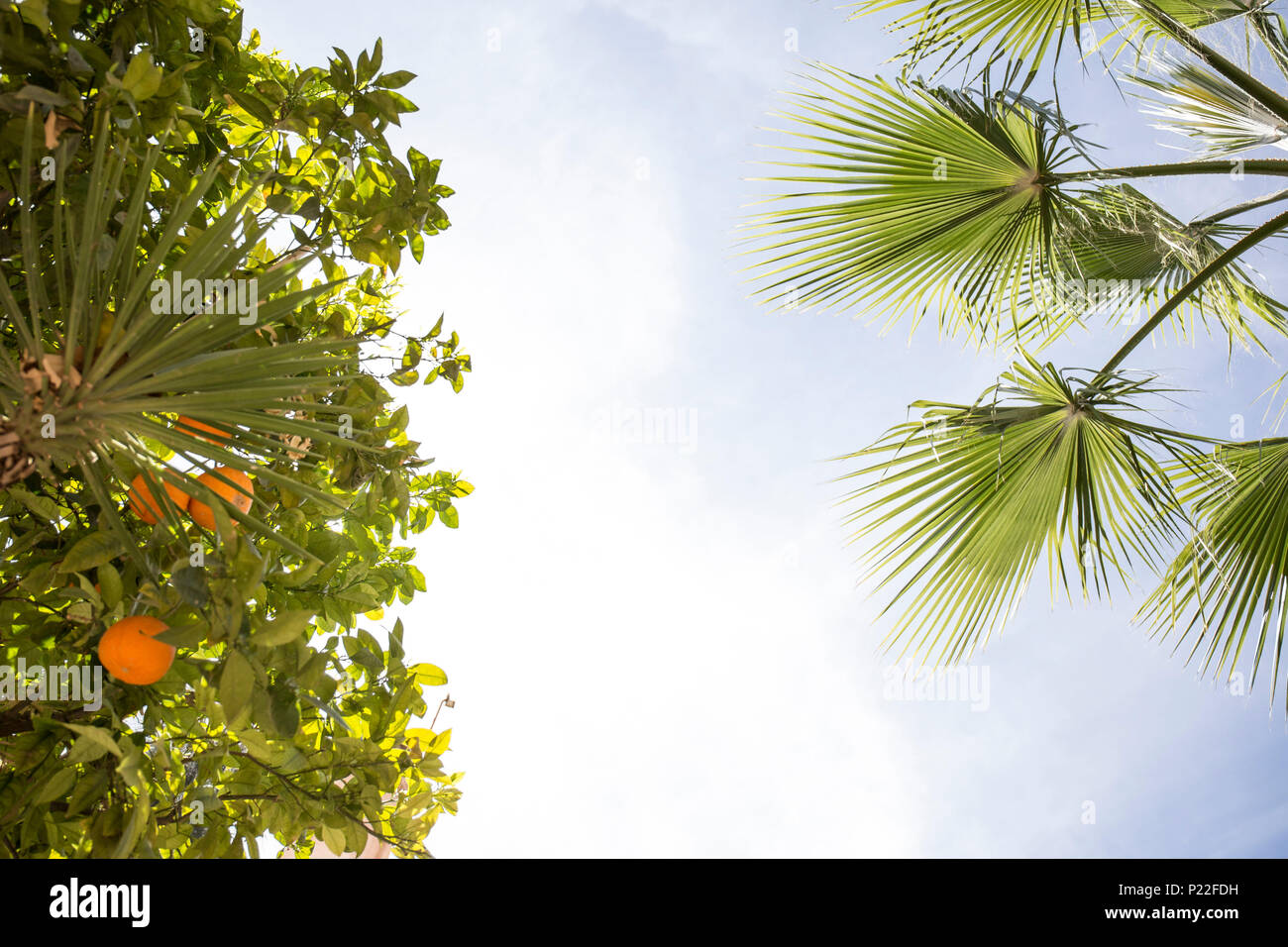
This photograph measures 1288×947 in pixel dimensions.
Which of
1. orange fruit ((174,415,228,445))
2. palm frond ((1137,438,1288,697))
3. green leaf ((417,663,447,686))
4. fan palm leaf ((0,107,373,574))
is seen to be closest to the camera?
fan palm leaf ((0,107,373,574))

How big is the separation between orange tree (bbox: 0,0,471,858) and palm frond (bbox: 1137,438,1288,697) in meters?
2.39

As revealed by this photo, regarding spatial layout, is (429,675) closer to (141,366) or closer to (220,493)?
(220,493)

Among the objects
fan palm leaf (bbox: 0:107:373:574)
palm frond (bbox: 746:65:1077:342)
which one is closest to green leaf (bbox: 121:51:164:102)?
fan palm leaf (bbox: 0:107:373:574)

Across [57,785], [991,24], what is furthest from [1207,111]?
[57,785]

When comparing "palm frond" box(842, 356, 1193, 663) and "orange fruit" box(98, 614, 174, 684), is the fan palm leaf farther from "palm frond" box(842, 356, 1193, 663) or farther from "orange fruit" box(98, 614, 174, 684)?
"palm frond" box(842, 356, 1193, 663)

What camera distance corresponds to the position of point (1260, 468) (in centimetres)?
252

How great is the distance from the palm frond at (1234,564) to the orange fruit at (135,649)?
2.66m

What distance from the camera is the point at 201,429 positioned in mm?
863

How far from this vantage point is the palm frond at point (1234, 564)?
2.36 m

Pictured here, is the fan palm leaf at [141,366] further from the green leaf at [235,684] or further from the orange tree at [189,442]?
the green leaf at [235,684]

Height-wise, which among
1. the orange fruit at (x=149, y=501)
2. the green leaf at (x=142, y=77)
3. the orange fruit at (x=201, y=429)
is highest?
the green leaf at (x=142, y=77)

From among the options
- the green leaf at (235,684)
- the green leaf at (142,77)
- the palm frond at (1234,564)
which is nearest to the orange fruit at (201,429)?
the green leaf at (235,684)

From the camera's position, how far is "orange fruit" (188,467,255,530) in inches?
35.5
